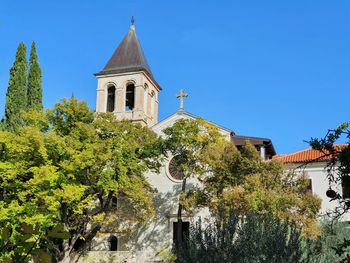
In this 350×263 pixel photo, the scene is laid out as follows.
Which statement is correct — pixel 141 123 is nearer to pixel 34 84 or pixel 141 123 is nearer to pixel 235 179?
pixel 34 84

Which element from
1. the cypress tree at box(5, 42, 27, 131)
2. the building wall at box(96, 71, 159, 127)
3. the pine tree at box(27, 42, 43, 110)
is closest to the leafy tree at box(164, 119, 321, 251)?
the building wall at box(96, 71, 159, 127)

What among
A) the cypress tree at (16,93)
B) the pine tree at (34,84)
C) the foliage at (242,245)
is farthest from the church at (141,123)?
the foliage at (242,245)

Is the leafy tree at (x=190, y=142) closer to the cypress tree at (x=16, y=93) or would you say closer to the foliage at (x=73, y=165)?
the foliage at (x=73, y=165)

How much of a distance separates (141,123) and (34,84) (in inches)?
337

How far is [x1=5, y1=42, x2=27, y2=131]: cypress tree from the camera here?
2942cm

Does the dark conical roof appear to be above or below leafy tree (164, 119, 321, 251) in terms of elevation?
above

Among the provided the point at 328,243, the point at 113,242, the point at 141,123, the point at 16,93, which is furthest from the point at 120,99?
the point at 328,243

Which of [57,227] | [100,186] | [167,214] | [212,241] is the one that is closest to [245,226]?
[212,241]

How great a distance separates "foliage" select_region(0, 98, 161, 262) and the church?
3157mm

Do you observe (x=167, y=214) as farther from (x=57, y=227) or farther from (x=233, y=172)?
(x=57, y=227)

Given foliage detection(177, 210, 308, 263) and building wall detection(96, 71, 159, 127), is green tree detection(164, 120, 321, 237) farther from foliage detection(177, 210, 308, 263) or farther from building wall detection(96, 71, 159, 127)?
foliage detection(177, 210, 308, 263)

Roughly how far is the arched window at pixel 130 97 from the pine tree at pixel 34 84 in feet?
26.9

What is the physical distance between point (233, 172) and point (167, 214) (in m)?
7.87

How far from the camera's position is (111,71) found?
37938 millimetres
